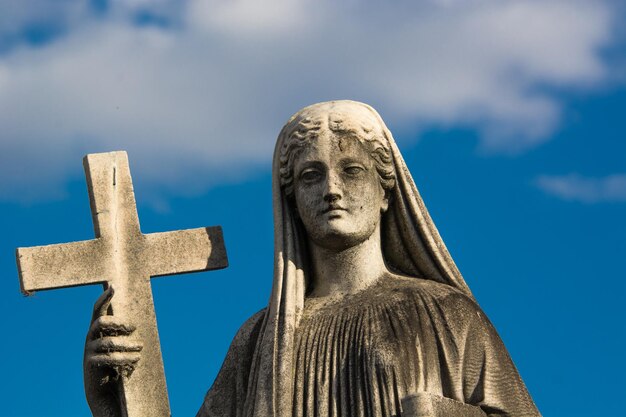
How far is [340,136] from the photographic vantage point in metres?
18.3

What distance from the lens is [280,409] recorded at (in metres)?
17.5

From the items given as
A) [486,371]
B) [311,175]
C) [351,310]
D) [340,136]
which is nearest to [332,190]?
[311,175]

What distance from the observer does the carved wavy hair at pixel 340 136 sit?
1831cm

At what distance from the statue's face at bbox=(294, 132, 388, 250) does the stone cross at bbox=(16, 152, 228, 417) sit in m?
1.27

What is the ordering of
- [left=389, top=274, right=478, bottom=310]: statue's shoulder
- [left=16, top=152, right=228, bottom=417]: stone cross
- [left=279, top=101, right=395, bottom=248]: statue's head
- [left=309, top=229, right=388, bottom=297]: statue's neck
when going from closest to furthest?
1. [left=389, top=274, right=478, bottom=310]: statue's shoulder
2. [left=279, top=101, right=395, bottom=248]: statue's head
3. [left=309, top=229, right=388, bottom=297]: statue's neck
4. [left=16, top=152, right=228, bottom=417]: stone cross

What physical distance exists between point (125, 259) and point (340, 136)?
2.25 meters

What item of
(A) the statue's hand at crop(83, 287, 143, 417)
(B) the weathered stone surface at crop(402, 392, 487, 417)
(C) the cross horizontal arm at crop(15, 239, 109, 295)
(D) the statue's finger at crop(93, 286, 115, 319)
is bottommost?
(B) the weathered stone surface at crop(402, 392, 487, 417)

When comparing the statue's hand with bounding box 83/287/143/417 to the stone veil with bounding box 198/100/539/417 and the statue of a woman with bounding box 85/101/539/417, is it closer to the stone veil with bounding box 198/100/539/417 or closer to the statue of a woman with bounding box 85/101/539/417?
the statue of a woman with bounding box 85/101/539/417

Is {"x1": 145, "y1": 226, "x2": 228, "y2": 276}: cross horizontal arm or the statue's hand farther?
{"x1": 145, "y1": 226, "x2": 228, "y2": 276}: cross horizontal arm

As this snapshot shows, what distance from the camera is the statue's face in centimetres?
1816

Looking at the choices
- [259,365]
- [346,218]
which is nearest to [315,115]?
[346,218]

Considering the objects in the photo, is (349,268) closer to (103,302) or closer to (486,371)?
(486,371)

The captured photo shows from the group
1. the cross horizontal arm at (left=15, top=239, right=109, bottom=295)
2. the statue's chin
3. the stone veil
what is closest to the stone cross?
the cross horizontal arm at (left=15, top=239, right=109, bottom=295)

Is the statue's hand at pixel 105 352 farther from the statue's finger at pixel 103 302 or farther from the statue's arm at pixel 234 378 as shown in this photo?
the statue's arm at pixel 234 378
